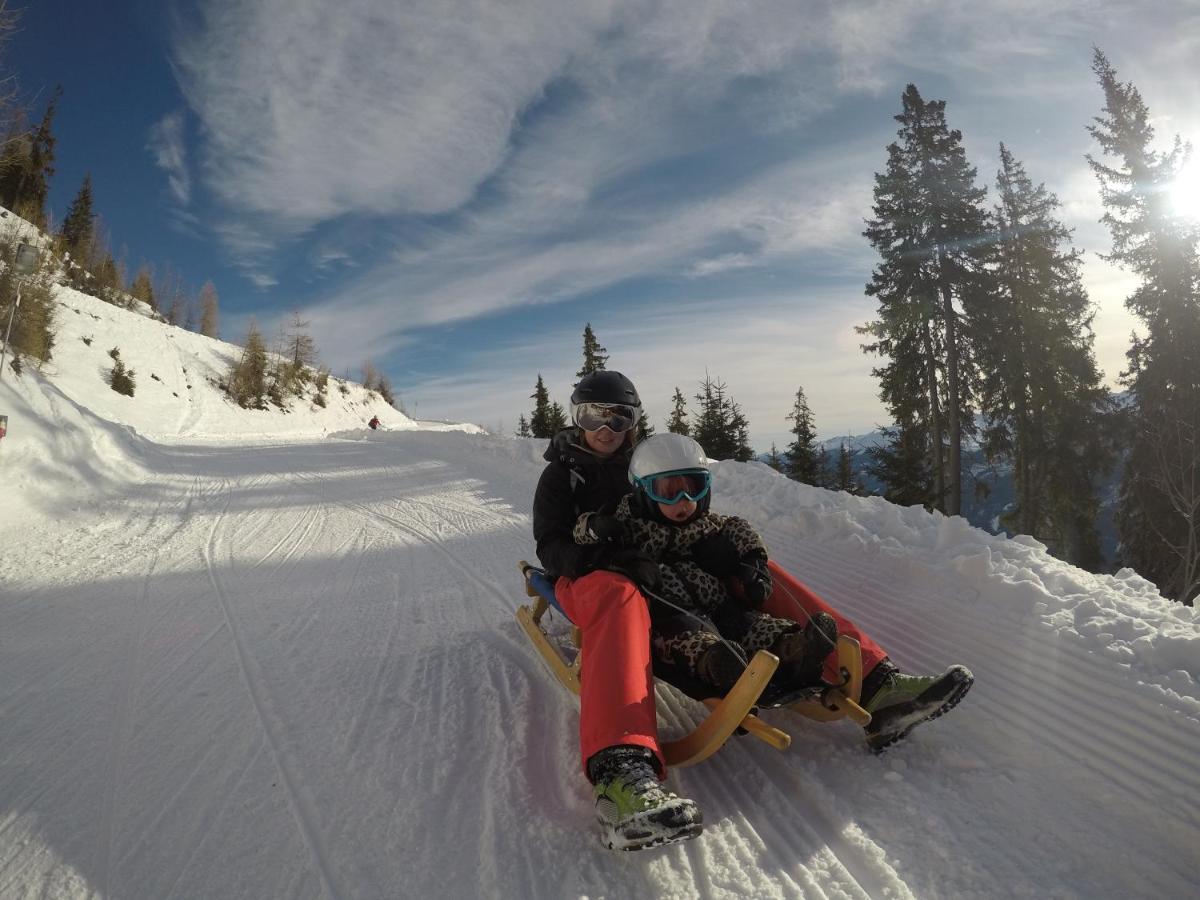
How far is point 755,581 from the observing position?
8.70 ft

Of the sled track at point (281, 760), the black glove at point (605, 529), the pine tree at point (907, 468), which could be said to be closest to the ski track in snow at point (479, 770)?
the sled track at point (281, 760)

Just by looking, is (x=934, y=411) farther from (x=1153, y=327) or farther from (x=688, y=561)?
(x=688, y=561)

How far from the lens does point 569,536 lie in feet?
9.76

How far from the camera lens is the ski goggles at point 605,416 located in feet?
10.7

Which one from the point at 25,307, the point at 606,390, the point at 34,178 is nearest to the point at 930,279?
the point at 606,390

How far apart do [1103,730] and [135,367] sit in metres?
37.1

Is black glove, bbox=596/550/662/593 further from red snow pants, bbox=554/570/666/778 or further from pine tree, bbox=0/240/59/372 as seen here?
pine tree, bbox=0/240/59/372

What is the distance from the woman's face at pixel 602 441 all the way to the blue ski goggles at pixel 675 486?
0.57 m

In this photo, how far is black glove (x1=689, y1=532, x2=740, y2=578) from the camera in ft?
9.10

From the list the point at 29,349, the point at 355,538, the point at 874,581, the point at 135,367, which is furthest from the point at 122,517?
the point at 135,367

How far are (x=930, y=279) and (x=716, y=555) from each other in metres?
16.6

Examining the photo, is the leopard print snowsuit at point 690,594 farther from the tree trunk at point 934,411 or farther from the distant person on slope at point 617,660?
the tree trunk at point 934,411

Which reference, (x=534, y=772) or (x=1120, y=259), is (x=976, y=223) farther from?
(x=534, y=772)

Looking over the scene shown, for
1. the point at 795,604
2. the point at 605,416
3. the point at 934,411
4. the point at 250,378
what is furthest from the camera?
the point at 250,378
